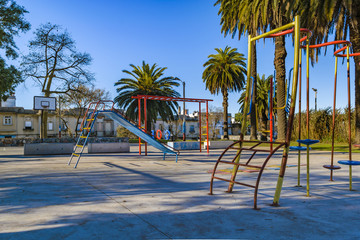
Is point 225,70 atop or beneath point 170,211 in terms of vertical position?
atop

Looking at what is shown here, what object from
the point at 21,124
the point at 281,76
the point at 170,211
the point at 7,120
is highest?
the point at 281,76

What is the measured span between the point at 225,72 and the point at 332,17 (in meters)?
14.6

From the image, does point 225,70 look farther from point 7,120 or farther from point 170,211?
point 7,120

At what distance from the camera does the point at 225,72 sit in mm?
32500

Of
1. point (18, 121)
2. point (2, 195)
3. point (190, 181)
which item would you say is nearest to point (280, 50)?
point (190, 181)

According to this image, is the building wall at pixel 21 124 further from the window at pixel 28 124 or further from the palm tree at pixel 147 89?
the palm tree at pixel 147 89

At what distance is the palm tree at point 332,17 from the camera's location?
51.8 feet

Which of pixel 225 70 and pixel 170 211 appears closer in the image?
pixel 170 211

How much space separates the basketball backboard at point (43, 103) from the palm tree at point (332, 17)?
65.3ft

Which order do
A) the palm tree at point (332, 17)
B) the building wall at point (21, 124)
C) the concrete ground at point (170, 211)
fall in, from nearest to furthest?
the concrete ground at point (170, 211), the palm tree at point (332, 17), the building wall at point (21, 124)

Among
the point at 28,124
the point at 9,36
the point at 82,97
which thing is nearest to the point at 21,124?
the point at 28,124

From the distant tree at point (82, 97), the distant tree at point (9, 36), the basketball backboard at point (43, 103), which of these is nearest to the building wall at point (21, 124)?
the distant tree at point (82, 97)

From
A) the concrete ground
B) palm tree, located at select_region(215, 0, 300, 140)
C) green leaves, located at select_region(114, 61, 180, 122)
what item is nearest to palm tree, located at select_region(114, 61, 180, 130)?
green leaves, located at select_region(114, 61, 180, 122)

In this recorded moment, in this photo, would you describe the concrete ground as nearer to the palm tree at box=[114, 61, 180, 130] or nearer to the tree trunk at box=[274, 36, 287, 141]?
the tree trunk at box=[274, 36, 287, 141]
